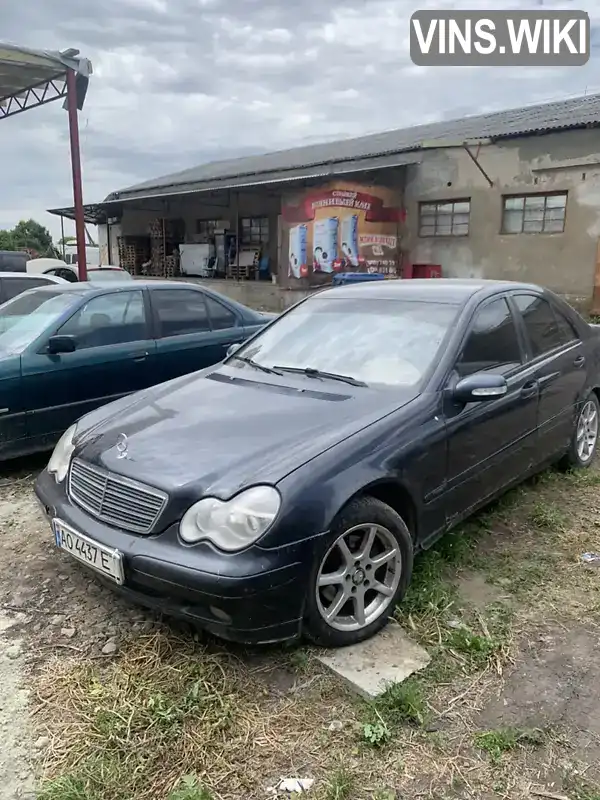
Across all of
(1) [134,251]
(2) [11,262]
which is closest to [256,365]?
(2) [11,262]

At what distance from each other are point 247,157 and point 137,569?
28.4m

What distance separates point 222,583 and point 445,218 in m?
14.5

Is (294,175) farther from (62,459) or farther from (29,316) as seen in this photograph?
(62,459)

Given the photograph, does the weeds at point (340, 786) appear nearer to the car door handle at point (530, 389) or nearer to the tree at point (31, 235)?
the car door handle at point (530, 389)

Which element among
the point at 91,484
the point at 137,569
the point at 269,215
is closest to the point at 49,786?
the point at 137,569

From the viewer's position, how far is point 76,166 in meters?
14.5

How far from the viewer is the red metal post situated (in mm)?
13453

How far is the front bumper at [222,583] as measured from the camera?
2273 mm

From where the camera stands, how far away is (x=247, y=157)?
28359 mm

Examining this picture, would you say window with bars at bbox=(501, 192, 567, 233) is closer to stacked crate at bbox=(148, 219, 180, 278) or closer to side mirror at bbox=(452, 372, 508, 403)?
side mirror at bbox=(452, 372, 508, 403)

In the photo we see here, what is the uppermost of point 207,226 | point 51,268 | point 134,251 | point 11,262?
point 207,226

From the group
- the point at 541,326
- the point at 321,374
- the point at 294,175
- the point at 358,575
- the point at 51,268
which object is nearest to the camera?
the point at 358,575

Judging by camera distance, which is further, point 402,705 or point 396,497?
point 396,497

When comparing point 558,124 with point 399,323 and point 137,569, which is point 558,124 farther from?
point 137,569
